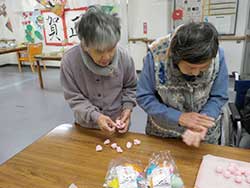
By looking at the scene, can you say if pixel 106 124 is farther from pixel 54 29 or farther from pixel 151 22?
pixel 54 29

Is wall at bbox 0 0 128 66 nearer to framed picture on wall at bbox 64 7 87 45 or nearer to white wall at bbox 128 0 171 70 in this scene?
framed picture on wall at bbox 64 7 87 45

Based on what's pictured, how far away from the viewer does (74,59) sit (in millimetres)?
1126

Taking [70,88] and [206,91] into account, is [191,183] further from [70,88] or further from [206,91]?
[70,88]

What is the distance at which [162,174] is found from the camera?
0.75m

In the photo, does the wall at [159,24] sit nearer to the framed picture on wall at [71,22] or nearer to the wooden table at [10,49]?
the framed picture on wall at [71,22]

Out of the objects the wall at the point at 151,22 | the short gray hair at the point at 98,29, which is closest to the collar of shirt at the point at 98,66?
the short gray hair at the point at 98,29

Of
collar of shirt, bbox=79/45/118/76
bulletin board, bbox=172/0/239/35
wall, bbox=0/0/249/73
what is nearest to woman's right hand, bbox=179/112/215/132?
collar of shirt, bbox=79/45/118/76

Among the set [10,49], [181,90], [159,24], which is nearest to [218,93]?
[181,90]

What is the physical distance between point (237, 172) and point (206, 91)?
1.16ft

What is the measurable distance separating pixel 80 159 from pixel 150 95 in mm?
400

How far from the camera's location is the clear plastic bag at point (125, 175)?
746 millimetres

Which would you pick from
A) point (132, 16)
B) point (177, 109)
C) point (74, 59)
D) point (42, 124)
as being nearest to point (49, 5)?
point (132, 16)

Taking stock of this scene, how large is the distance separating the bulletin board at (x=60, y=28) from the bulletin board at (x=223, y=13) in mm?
2793

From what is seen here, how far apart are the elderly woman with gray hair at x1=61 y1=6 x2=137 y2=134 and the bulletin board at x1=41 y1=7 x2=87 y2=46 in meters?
4.41
